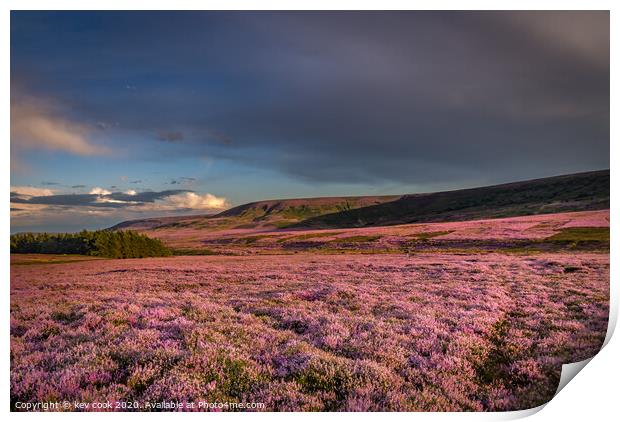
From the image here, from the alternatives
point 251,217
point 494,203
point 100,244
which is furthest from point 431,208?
point 100,244

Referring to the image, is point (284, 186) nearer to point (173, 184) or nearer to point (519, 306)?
point (173, 184)

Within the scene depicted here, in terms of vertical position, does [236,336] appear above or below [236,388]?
above

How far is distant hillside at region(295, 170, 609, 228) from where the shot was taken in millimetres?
11523

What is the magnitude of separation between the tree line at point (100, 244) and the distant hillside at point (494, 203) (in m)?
7.01

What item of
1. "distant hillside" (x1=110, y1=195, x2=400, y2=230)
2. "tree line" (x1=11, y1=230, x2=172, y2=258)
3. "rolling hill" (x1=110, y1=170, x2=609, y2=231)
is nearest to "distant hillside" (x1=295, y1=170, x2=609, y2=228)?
"rolling hill" (x1=110, y1=170, x2=609, y2=231)

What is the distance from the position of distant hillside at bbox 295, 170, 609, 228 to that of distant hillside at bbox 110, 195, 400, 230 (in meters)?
1.49

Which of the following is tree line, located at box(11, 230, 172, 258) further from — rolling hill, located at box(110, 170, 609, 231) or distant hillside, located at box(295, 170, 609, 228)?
distant hillside, located at box(295, 170, 609, 228)

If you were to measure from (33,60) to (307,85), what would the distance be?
7563 millimetres

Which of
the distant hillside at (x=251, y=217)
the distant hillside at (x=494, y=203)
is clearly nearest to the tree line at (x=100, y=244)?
the distant hillside at (x=251, y=217)

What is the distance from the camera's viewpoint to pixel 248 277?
524 inches

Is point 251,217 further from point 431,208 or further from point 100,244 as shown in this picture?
point 431,208

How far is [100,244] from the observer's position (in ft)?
34.8

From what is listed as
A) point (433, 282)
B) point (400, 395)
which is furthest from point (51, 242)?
point (433, 282)

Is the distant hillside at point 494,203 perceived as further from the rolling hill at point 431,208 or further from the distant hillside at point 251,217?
the distant hillside at point 251,217
